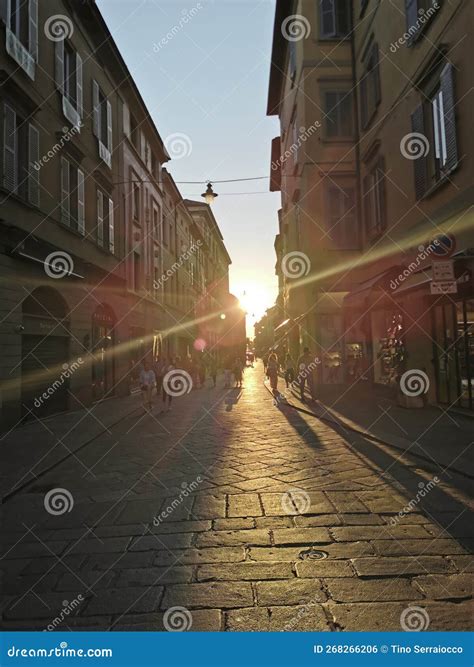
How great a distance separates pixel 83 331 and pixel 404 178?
10107mm

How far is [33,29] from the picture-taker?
12281 mm

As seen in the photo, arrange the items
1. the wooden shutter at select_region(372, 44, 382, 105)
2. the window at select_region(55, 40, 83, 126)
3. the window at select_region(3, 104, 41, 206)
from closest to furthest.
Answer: the window at select_region(3, 104, 41, 206) < the window at select_region(55, 40, 83, 126) < the wooden shutter at select_region(372, 44, 382, 105)

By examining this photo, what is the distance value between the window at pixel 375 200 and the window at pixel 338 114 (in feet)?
11.9

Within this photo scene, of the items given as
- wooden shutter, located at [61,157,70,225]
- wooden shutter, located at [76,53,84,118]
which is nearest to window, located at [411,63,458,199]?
wooden shutter, located at [61,157,70,225]

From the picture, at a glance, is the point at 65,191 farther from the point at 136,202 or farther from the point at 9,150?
the point at 136,202

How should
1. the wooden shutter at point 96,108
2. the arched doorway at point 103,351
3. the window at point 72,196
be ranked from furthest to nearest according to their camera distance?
1. the wooden shutter at point 96,108
2. the arched doorway at point 103,351
3. the window at point 72,196

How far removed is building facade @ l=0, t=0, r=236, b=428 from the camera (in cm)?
1112

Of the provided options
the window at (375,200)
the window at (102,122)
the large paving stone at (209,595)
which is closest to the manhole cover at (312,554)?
the large paving stone at (209,595)

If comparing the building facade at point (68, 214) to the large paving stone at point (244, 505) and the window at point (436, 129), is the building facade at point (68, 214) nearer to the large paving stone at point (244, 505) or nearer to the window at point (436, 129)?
the large paving stone at point (244, 505)

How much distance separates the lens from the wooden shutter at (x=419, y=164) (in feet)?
38.1

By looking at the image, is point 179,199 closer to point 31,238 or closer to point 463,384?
point 31,238

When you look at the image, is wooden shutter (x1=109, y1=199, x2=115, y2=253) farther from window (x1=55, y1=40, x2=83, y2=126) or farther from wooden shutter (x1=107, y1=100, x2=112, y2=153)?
window (x1=55, y1=40, x2=83, y2=126)

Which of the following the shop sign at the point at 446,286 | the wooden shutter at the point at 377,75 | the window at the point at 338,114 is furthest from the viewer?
the window at the point at 338,114

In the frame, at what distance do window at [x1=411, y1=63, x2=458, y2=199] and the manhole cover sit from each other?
849cm
